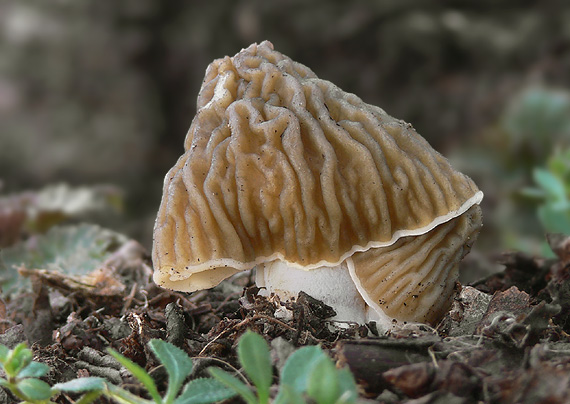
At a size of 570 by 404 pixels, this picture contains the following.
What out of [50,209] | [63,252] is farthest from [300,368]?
[50,209]

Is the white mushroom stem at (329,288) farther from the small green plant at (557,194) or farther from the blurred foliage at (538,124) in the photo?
the blurred foliage at (538,124)

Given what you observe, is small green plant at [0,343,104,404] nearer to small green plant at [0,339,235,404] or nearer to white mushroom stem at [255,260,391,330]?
small green plant at [0,339,235,404]

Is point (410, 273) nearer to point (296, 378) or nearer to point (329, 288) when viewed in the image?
point (329, 288)

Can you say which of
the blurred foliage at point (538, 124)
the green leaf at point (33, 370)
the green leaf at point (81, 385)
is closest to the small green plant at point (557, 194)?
the blurred foliage at point (538, 124)

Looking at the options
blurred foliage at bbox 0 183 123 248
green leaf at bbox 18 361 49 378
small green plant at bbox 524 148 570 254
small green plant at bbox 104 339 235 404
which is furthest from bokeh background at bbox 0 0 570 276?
small green plant at bbox 104 339 235 404

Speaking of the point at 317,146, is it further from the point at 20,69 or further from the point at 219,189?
the point at 20,69

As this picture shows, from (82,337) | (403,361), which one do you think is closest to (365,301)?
(403,361)
